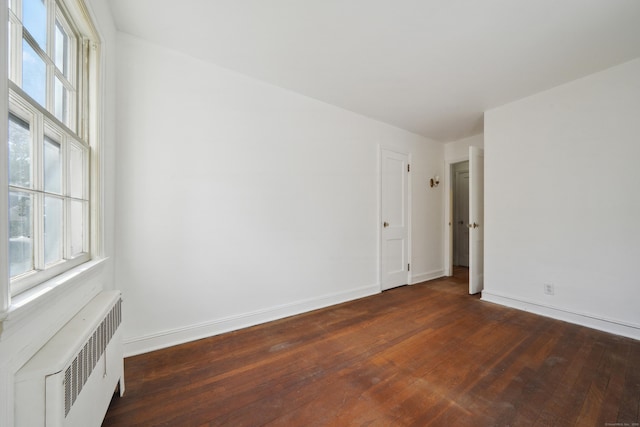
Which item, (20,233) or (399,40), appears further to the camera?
(399,40)

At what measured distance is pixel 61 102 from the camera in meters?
1.23

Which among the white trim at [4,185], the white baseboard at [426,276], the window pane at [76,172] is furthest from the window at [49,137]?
the white baseboard at [426,276]

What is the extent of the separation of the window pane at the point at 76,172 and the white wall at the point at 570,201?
4.02 meters

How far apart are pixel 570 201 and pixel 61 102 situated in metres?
4.23

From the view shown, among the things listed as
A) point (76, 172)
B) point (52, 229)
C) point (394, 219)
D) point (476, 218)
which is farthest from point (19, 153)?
point (476, 218)

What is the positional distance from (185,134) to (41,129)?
111 cm

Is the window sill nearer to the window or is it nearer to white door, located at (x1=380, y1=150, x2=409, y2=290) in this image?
the window

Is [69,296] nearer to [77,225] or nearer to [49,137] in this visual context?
[77,225]

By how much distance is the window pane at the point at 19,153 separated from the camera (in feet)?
2.77

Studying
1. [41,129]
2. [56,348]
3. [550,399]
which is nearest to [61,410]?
[56,348]

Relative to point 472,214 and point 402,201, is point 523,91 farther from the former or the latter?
point 402,201

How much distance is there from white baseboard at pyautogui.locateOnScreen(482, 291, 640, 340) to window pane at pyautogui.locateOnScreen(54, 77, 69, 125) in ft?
14.1

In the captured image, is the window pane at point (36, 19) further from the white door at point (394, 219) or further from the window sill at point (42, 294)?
the white door at point (394, 219)

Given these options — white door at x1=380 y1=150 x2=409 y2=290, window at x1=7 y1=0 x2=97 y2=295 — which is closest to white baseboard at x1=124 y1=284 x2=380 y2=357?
white door at x1=380 y1=150 x2=409 y2=290
